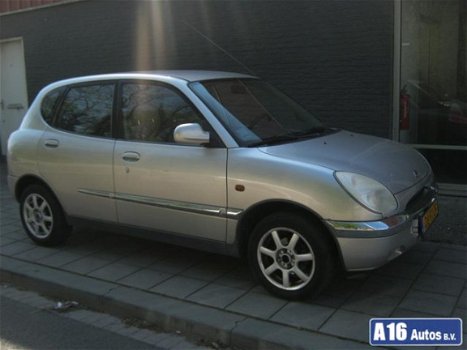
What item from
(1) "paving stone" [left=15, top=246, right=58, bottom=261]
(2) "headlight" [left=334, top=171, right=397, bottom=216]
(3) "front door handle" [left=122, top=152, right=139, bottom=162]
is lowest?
(1) "paving stone" [left=15, top=246, right=58, bottom=261]

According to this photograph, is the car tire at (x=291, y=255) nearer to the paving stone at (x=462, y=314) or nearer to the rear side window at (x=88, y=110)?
the paving stone at (x=462, y=314)

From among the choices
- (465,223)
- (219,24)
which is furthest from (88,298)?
(219,24)

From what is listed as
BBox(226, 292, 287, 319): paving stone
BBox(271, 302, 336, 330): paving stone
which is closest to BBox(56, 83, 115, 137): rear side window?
BBox(226, 292, 287, 319): paving stone

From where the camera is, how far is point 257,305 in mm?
4000

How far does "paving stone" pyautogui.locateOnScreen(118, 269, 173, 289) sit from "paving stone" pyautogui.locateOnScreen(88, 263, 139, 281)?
8 cm

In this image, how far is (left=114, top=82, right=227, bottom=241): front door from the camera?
Answer: 425 centimetres

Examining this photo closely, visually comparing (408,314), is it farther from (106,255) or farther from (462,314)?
(106,255)

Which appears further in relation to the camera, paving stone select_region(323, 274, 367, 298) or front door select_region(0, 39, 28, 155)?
front door select_region(0, 39, 28, 155)

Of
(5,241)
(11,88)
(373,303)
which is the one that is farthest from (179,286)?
(11,88)

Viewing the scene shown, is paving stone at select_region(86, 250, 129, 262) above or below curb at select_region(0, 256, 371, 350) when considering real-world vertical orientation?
above

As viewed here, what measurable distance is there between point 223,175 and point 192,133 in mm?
407

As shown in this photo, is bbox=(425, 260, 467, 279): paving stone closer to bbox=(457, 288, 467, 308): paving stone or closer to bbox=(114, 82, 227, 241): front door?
bbox=(457, 288, 467, 308): paving stone

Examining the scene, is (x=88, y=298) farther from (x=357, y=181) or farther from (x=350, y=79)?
(x=350, y=79)

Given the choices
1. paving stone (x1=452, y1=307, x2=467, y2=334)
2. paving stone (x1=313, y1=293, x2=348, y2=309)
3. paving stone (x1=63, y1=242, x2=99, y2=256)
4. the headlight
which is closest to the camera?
paving stone (x1=452, y1=307, x2=467, y2=334)
